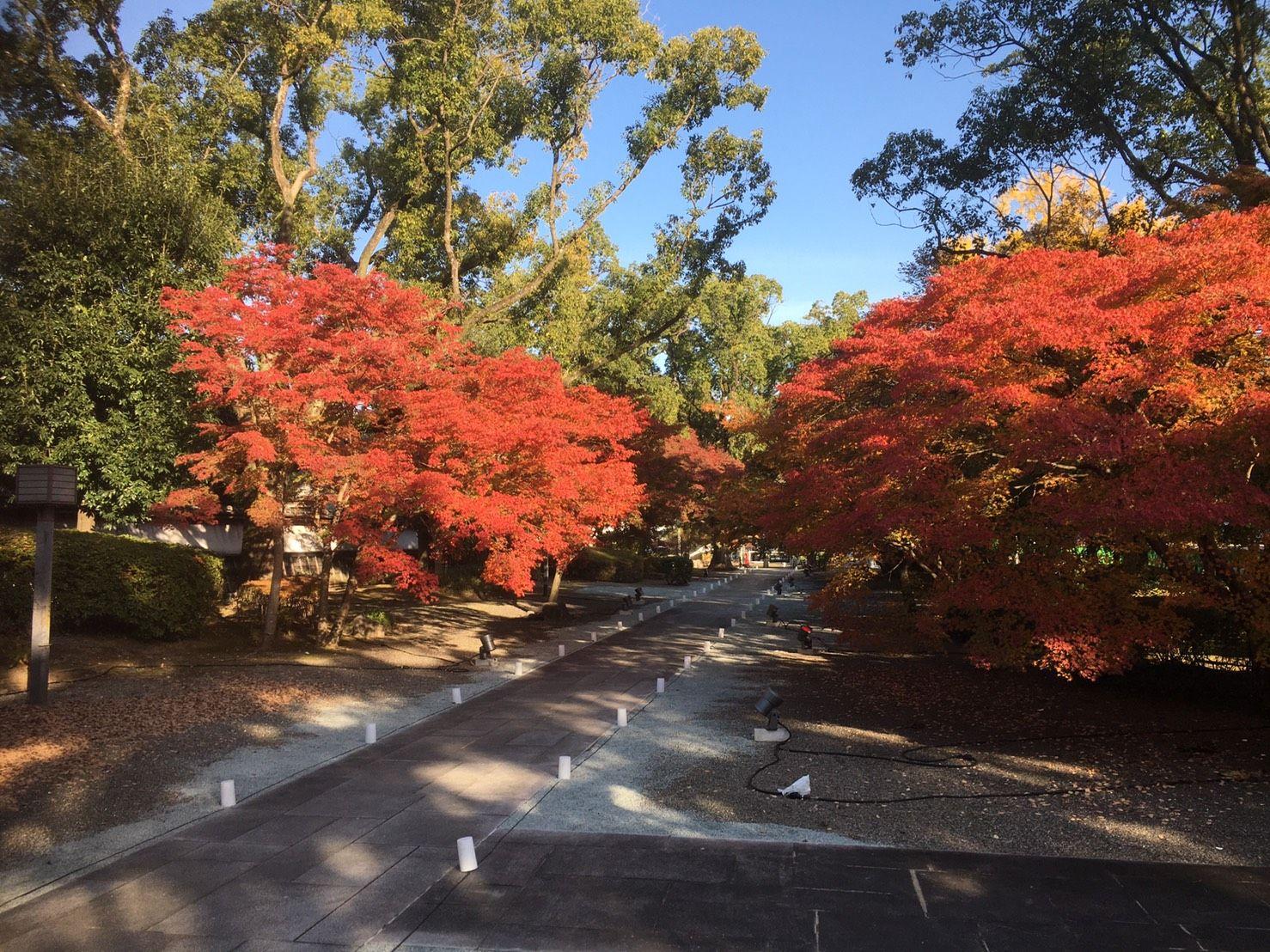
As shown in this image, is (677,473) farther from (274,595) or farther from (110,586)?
(110,586)

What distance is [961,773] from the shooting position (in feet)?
28.0

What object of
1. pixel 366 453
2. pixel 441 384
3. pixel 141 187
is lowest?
pixel 366 453

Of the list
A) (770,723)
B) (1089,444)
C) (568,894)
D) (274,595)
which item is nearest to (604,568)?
(274,595)

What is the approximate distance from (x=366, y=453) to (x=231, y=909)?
9.18m

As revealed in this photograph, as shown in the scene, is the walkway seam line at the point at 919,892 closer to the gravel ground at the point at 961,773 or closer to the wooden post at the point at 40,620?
the gravel ground at the point at 961,773

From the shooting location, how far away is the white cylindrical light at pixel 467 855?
19.6 ft

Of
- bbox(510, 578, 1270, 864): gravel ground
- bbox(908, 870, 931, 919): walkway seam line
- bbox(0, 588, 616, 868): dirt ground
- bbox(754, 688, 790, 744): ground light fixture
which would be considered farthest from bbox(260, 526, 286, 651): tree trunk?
bbox(908, 870, 931, 919): walkway seam line

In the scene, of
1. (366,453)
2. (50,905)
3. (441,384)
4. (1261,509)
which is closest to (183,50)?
(441,384)

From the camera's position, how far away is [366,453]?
13.7 metres

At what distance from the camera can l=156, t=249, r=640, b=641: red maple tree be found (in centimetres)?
1333

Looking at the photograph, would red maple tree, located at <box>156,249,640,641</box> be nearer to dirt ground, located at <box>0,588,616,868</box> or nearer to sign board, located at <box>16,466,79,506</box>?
dirt ground, located at <box>0,588,616,868</box>

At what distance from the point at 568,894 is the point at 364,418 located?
466 inches

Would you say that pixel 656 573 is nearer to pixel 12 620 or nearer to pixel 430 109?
pixel 430 109

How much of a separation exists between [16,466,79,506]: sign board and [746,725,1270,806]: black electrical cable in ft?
32.5
